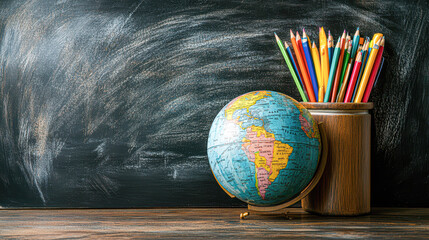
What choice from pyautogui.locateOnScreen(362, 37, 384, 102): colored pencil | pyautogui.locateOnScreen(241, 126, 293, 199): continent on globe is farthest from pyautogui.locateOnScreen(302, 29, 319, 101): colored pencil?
pyautogui.locateOnScreen(241, 126, 293, 199): continent on globe

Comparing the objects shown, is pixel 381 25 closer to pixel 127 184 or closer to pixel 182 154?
pixel 182 154

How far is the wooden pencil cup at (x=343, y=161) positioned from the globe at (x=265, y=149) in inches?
3.1

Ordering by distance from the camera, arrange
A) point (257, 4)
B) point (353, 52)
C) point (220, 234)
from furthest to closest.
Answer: point (257, 4), point (353, 52), point (220, 234)

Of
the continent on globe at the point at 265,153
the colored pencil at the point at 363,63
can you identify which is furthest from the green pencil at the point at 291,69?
the continent on globe at the point at 265,153

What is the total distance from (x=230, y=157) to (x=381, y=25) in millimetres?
584

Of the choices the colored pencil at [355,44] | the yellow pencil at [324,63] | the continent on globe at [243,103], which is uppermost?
the colored pencil at [355,44]

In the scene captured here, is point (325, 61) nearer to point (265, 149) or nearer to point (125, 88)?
point (265, 149)

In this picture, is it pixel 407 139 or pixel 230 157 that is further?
pixel 407 139

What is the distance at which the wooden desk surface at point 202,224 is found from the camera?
2.68 feet

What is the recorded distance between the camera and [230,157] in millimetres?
857

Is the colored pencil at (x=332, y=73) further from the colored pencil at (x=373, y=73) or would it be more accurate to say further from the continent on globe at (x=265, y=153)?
the continent on globe at (x=265, y=153)

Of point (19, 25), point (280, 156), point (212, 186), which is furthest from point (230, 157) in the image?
point (19, 25)

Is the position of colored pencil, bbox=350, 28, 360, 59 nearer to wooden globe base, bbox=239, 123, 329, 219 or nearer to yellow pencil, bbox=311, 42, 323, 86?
yellow pencil, bbox=311, 42, 323, 86

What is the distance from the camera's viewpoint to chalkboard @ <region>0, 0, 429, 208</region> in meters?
1.12
